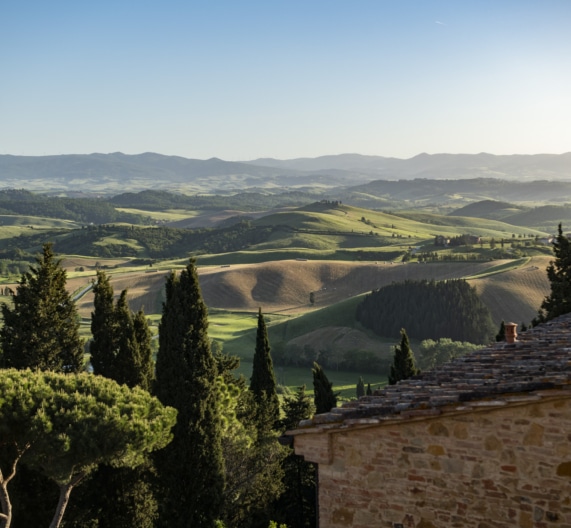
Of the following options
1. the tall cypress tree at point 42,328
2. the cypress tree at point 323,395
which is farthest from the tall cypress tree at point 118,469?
the cypress tree at point 323,395

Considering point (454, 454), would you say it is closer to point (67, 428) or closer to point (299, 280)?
point (67, 428)

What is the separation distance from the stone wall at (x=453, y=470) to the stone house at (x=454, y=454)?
0.05 ft

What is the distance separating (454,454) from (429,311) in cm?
9729

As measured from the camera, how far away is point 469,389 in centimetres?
941

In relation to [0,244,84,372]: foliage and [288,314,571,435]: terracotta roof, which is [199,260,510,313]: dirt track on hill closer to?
[0,244,84,372]: foliage

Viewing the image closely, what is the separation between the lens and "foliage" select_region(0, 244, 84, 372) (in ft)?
75.9

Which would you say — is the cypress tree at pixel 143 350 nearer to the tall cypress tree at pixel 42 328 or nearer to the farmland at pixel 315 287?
the tall cypress tree at pixel 42 328

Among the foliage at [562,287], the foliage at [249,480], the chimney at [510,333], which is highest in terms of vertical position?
the chimney at [510,333]

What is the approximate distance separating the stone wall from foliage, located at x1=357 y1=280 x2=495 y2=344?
9096 cm

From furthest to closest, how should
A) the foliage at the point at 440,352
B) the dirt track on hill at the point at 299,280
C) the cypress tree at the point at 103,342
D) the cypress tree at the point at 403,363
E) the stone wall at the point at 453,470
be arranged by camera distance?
the dirt track on hill at the point at 299,280
the foliage at the point at 440,352
the cypress tree at the point at 403,363
the cypress tree at the point at 103,342
the stone wall at the point at 453,470

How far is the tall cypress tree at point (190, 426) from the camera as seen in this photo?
21.0 metres

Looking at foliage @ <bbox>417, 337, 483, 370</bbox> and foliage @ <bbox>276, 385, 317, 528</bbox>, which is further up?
foliage @ <bbox>276, 385, 317, 528</bbox>

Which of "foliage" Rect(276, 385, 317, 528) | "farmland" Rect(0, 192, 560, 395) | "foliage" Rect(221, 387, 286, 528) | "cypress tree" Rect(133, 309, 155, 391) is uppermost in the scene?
"cypress tree" Rect(133, 309, 155, 391)

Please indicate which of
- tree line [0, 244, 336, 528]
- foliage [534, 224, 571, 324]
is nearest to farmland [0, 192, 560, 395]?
foliage [534, 224, 571, 324]
